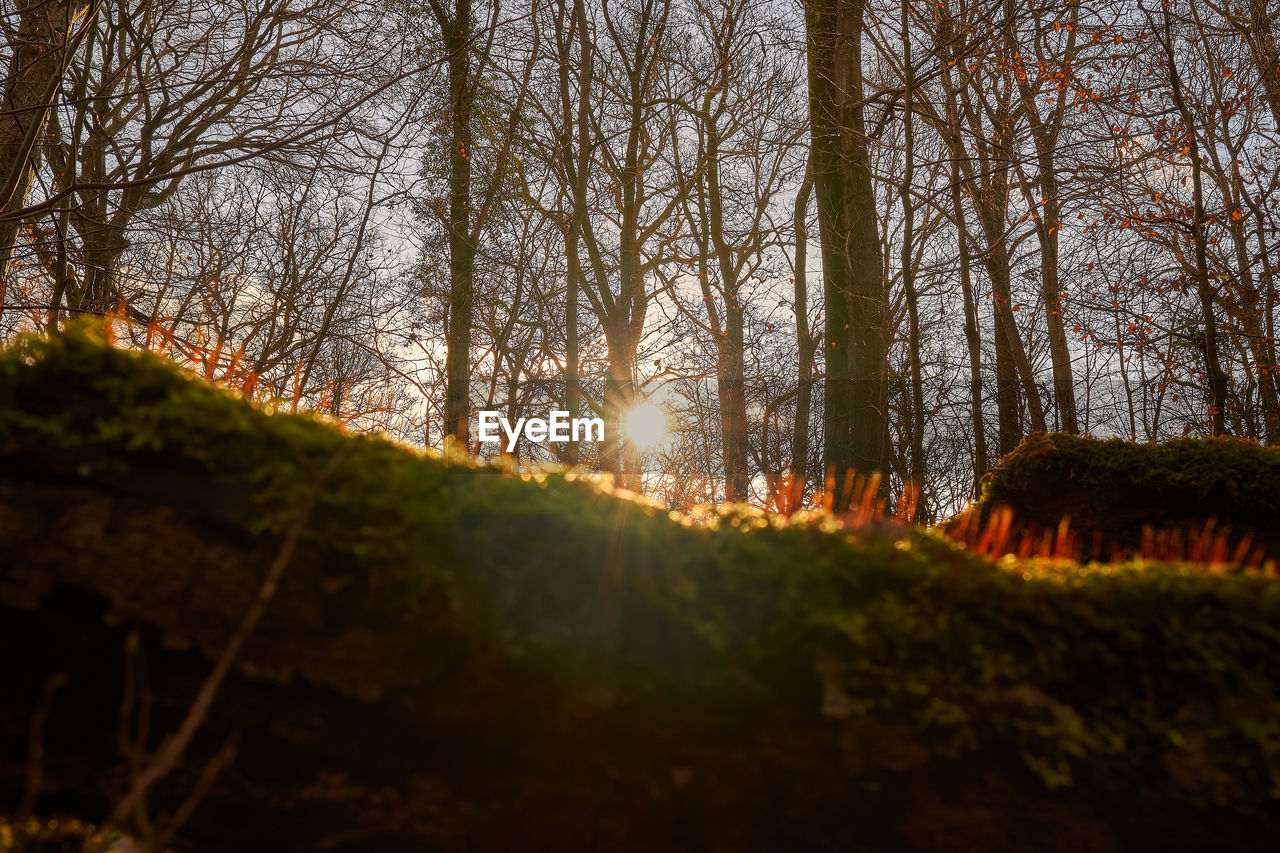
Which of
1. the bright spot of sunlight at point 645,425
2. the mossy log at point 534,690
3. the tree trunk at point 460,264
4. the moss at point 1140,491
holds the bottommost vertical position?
the mossy log at point 534,690

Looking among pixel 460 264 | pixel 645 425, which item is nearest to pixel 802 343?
pixel 645 425

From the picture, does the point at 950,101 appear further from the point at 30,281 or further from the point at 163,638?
the point at 30,281

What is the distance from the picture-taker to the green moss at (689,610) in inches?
53.7

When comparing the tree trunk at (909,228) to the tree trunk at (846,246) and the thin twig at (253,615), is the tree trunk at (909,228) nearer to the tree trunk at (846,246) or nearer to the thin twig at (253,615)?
the tree trunk at (846,246)

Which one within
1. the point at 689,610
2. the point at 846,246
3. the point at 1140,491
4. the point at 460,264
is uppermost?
the point at 460,264

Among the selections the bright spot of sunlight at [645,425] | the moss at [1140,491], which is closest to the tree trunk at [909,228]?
the moss at [1140,491]

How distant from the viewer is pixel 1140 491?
393cm

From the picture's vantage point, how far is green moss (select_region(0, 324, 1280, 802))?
136 cm

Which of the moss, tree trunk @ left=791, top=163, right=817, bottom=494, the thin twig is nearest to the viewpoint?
the thin twig

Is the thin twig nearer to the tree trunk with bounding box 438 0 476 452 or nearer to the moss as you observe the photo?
the moss

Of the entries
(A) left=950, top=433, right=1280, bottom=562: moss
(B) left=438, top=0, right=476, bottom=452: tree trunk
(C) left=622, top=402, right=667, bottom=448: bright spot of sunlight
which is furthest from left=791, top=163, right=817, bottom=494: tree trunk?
(A) left=950, top=433, right=1280, bottom=562: moss

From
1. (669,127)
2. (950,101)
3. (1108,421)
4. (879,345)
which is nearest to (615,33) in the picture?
(669,127)

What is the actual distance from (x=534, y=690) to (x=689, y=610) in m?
0.38

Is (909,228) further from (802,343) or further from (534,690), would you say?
(534,690)
